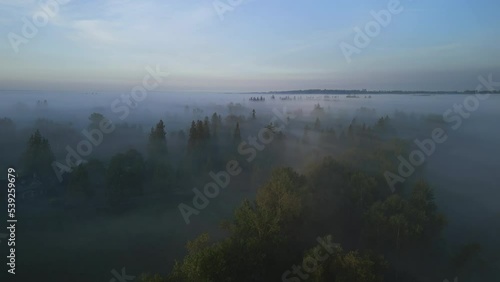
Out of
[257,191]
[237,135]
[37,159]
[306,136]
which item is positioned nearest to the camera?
[257,191]

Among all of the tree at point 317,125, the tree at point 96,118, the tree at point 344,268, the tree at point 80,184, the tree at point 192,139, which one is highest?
the tree at point 317,125

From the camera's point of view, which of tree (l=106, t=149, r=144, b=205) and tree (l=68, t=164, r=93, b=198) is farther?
tree (l=106, t=149, r=144, b=205)

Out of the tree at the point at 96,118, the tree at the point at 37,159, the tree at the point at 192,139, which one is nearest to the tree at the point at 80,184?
the tree at the point at 37,159

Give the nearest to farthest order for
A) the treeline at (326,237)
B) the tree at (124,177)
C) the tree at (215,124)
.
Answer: the treeline at (326,237) < the tree at (124,177) < the tree at (215,124)

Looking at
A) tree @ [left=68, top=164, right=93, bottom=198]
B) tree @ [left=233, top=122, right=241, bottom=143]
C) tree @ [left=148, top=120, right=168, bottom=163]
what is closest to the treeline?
tree @ [left=68, top=164, right=93, bottom=198]

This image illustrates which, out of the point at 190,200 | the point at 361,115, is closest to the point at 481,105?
the point at 361,115

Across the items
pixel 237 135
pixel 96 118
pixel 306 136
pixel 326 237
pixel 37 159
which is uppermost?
pixel 96 118

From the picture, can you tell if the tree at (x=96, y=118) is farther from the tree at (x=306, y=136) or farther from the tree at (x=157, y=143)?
the tree at (x=306, y=136)

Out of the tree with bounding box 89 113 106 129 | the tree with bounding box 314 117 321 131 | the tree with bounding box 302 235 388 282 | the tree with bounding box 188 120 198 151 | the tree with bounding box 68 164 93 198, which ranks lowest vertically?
the tree with bounding box 68 164 93 198

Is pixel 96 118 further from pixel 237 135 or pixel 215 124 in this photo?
pixel 237 135

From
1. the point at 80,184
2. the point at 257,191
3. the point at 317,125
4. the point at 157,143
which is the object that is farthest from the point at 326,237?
the point at 317,125

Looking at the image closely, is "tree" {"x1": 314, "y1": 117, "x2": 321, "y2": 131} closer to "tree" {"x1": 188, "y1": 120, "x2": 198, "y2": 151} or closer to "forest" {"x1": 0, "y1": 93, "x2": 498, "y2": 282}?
"forest" {"x1": 0, "y1": 93, "x2": 498, "y2": 282}
